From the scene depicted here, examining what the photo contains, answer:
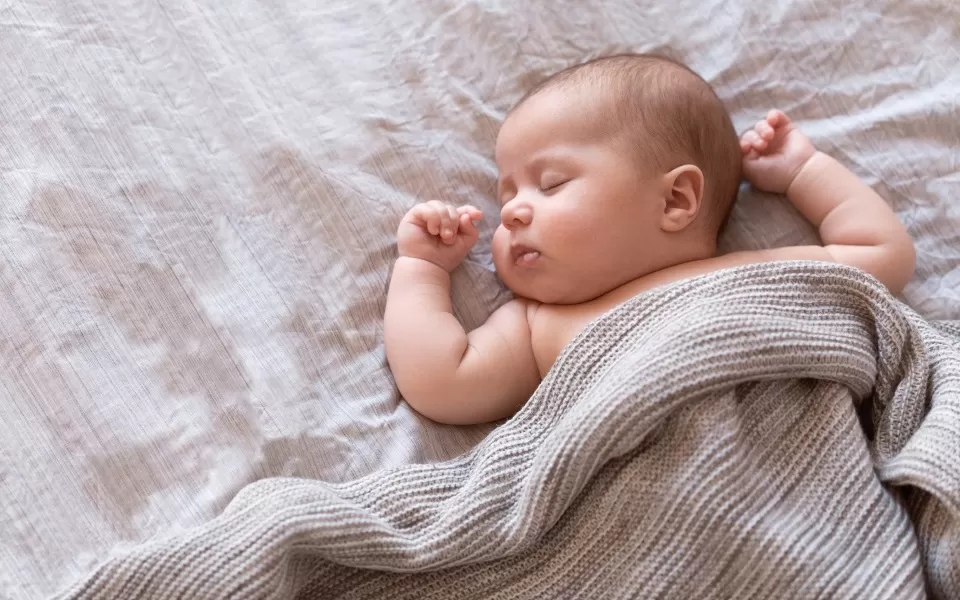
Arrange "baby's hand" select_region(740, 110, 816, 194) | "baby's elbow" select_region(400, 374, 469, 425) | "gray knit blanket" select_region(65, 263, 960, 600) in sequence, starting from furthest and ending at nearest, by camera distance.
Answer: "baby's hand" select_region(740, 110, 816, 194), "baby's elbow" select_region(400, 374, 469, 425), "gray knit blanket" select_region(65, 263, 960, 600)

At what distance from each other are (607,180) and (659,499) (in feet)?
1.31

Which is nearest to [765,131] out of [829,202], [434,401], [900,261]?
[829,202]

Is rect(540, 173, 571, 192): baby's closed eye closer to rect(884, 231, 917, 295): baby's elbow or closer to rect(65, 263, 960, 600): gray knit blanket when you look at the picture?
rect(65, 263, 960, 600): gray knit blanket

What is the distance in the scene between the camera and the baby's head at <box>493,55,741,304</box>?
1078mm

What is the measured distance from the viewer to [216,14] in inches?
46.6

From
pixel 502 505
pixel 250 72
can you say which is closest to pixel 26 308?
pixel 250 72

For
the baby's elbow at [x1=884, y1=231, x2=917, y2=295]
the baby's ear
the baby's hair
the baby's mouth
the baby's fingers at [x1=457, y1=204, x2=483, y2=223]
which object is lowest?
the baby's elbow at [x1=884, y1=231, x2=917, y2=295]

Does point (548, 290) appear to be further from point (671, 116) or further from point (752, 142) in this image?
point (752, 142)

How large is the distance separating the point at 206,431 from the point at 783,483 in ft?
2.16

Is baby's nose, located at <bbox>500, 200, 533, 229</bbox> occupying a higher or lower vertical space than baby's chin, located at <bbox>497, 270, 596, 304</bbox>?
higher

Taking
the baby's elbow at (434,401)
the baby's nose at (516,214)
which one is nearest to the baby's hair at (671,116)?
the baby's nose at (516,214)

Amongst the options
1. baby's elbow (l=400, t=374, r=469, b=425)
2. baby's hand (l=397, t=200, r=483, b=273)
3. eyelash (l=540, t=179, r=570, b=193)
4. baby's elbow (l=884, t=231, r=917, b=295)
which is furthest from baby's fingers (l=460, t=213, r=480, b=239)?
baby's elbow (l=884, t=231, r=917, b=295)

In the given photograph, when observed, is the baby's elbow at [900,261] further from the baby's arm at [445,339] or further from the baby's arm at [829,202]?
the baby's arm at [445,339]

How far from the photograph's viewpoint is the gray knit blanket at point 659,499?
899mm
